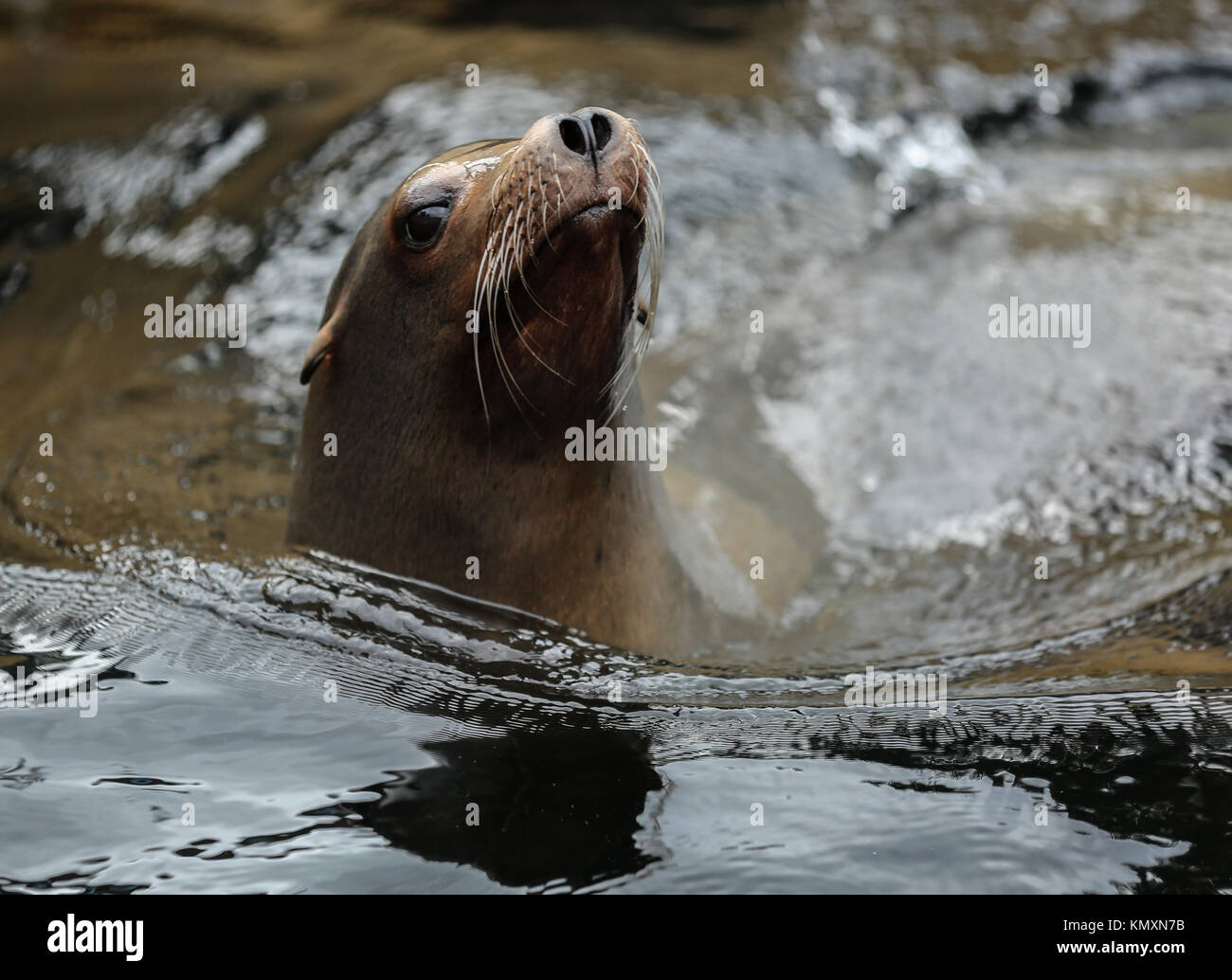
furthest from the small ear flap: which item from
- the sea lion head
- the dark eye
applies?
the dark eye

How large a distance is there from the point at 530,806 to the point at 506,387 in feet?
3.33

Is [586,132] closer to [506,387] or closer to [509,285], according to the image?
[509,285]

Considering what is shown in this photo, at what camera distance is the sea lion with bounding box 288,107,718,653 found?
2713 mm

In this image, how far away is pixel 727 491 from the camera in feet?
14.6

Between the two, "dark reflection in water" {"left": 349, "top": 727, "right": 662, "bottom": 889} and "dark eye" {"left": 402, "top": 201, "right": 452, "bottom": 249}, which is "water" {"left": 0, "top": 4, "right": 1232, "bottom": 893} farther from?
"dark eye" {"left": 402, "top": 201, "right": 452, "bottom": 249}

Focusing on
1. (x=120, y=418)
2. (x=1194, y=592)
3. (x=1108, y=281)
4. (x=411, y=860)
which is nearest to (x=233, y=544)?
(x=120, y=418)

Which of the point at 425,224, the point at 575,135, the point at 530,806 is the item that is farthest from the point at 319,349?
the point at 530,806

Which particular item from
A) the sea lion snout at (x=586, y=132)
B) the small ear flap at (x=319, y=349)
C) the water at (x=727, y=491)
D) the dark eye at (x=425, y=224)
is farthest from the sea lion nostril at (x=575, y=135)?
the water at (x=727, y=491)

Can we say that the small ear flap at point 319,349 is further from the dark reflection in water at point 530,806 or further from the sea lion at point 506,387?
the dark reflection in water at point 530,806

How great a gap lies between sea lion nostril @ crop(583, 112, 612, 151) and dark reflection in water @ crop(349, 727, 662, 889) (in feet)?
3.58

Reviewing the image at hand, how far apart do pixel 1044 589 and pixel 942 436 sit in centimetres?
103

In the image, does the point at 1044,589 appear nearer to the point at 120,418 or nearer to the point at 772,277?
the point at 772,277

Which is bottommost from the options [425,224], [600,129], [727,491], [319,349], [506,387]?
[727,491]

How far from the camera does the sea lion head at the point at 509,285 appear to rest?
2.68 metres
